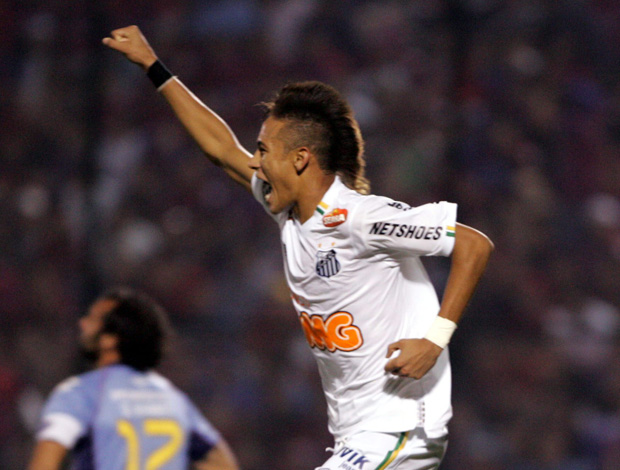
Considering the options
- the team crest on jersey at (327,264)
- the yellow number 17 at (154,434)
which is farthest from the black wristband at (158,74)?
the yellow number 17 at (154,434)

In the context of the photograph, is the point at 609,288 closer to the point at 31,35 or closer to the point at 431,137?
the point at 431,137

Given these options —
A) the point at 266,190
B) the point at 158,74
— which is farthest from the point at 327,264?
the point at 158,74

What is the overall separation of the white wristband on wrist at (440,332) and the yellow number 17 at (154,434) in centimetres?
133

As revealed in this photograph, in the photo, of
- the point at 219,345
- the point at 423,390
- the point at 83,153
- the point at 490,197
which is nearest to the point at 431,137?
the point at 490,197

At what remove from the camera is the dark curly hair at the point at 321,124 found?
2.63 meters

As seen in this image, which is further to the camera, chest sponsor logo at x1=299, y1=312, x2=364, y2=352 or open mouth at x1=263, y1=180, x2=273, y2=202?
open mouth at x1=263, y1=180, x2=273, y2=202

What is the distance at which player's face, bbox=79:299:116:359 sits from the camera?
3498 mm

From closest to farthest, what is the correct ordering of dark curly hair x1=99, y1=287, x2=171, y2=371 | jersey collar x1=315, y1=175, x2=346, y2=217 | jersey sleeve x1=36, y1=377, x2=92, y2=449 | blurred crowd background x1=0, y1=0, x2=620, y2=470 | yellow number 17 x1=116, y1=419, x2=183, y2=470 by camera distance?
jersey collar x1=315, y1=175, x2=346, y2=217, jersey sleeve x1=36, y1=377, x2=92, y2=449, yellow number 17 x1=116, y1=419, x2=183, y2=470, dark curly hair x1=99, y1=287, x2=171, y2=371, blurred crowd background x1=0, y1=0, x2=620, y2=470

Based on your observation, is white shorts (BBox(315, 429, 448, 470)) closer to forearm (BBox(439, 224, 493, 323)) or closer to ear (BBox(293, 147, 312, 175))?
forearm (BBox(439, 224, 493, 323))

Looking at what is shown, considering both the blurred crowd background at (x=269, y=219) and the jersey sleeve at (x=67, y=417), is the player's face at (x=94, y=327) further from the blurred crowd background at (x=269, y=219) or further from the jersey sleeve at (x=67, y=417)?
the blurred crowd background at (x=269, y=219)

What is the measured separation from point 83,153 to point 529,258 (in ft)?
10.4

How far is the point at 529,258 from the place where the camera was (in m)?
5.74

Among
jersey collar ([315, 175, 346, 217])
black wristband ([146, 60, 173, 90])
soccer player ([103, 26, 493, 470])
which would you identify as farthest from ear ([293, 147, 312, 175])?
black wristband ([146, 60, 173, 90])

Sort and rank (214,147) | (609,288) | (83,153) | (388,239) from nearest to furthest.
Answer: (388,239) < (214,147) < (609,288) < (83,153)
